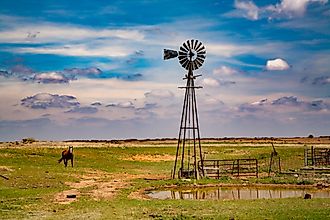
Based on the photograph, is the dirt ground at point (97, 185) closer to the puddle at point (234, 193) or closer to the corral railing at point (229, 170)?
the puddle at point (234, 193)

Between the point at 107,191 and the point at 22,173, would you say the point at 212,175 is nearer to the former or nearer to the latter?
the point at 107,191

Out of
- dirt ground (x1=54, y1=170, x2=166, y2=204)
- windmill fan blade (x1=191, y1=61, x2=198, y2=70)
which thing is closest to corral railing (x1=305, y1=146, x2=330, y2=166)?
windmill fan blade (x1=191, y1=61, x2=198, y2=70)

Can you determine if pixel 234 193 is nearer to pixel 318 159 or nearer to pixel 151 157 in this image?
pixel 318 159

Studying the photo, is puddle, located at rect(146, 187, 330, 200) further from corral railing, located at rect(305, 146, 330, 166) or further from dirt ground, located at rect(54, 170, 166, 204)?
corral railing, located at rect(305, 146, 330, 166)

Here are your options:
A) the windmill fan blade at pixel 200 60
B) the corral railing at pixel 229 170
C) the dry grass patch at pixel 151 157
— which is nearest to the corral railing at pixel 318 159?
the corral railing at pixel 229 170

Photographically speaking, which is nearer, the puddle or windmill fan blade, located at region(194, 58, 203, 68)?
the puddle

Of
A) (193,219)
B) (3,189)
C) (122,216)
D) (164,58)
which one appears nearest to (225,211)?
(193,219)

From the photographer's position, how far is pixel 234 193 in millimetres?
39281

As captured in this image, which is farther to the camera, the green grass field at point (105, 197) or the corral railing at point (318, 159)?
the corral railing at point (318, 159)

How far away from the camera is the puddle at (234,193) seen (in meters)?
36.9

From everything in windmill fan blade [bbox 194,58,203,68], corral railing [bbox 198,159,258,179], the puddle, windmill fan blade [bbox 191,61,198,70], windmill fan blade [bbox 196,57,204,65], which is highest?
windmill fan blade [bbox 196,57,204,65]

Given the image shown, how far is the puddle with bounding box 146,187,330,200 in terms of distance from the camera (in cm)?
3691

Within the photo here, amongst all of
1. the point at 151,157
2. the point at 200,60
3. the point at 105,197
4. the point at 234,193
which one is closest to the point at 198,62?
the point at 200,60

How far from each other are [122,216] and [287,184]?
20323 mm
